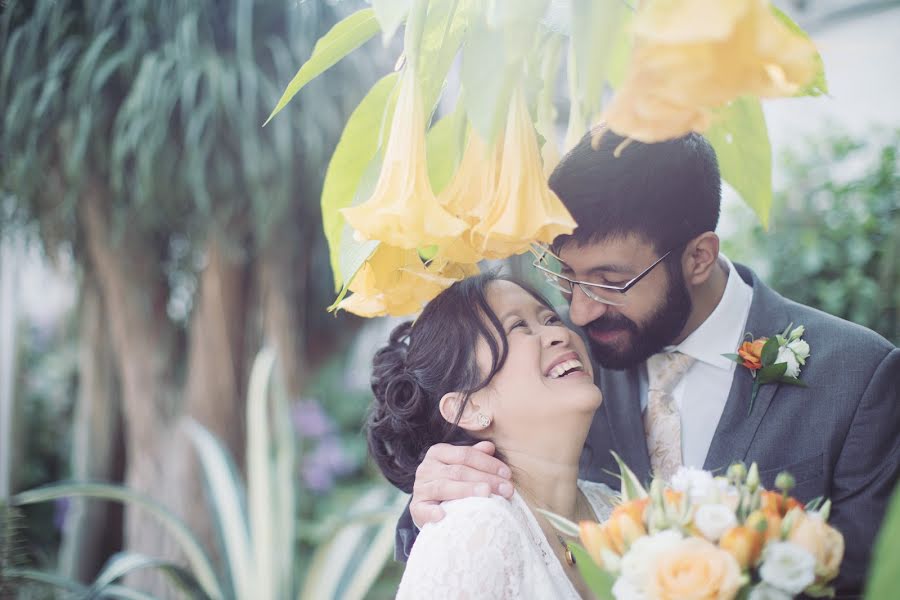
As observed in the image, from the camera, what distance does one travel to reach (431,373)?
1538 millimetres

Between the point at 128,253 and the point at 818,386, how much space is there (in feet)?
8.66

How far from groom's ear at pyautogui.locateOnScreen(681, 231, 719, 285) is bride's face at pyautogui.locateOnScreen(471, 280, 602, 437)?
34 centimetres

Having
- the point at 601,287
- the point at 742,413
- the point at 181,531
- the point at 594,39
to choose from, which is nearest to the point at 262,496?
the point at 181,531

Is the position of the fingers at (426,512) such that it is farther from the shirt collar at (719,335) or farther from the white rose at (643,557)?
the shirt collar at (719,335)

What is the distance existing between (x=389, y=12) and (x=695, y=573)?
2.33ft

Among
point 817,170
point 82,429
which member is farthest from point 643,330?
point 82,429

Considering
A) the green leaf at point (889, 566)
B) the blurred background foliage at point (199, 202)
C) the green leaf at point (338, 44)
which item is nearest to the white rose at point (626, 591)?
the green leaf at point (889, 566)

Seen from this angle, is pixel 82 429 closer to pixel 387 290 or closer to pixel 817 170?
pixel 387 290

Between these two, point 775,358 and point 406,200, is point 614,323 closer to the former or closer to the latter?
point 775,358

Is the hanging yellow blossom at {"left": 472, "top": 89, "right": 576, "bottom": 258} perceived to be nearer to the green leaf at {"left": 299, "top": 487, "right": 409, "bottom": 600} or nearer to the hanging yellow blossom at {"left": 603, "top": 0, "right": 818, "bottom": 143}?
the hanging yellow blossom at {"left": 603, "top": 0, "right": 818, "bottom": 143}

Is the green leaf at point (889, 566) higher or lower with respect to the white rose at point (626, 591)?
higher

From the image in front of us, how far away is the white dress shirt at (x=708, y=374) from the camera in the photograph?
1.69 meters

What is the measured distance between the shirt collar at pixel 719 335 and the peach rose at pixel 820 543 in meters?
0.80

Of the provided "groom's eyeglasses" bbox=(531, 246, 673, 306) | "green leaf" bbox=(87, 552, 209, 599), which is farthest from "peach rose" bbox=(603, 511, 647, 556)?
"green leaf" bbox=(87, 552, 209, 599)
